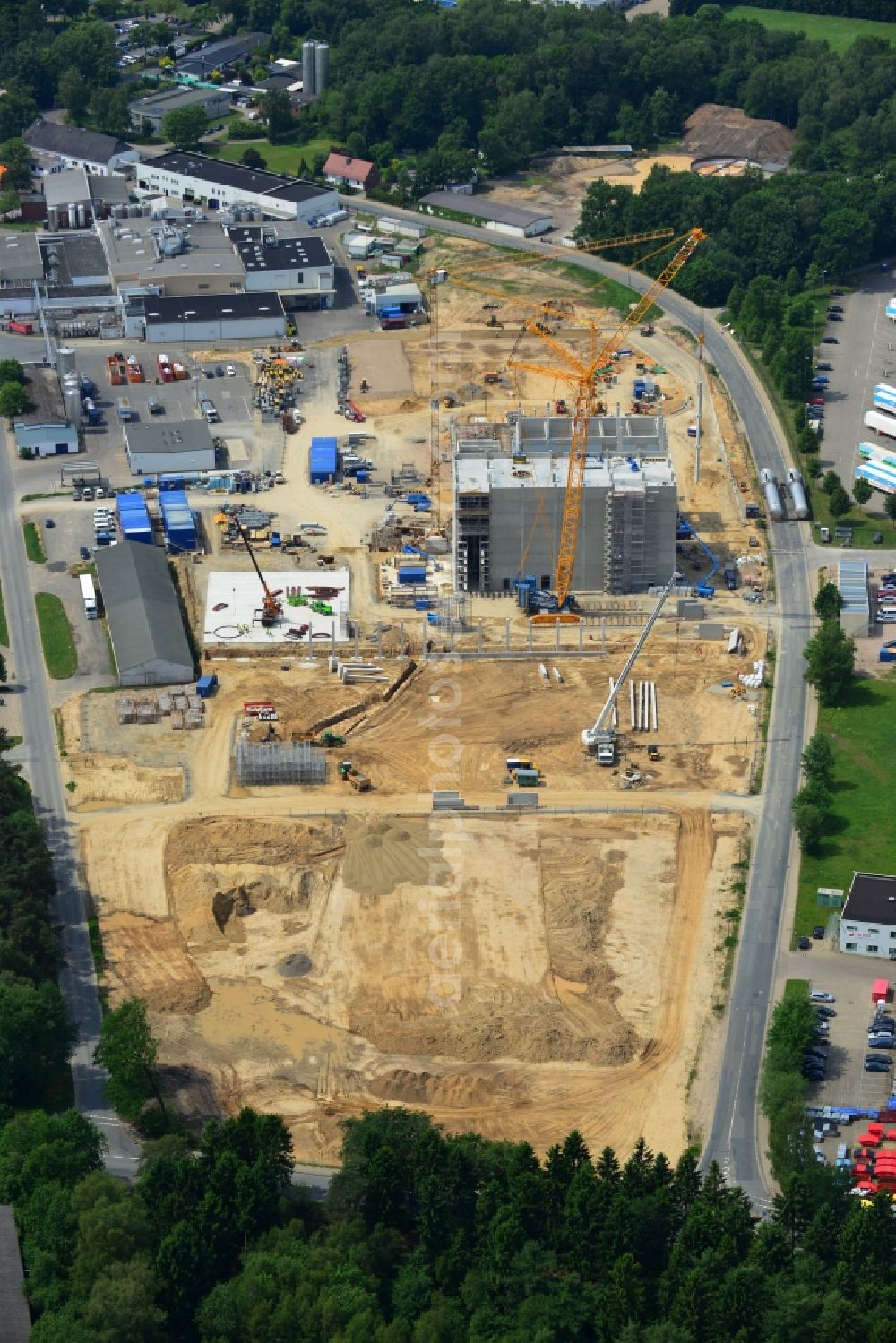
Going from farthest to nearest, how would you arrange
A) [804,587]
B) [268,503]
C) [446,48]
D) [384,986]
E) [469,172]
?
1. [446,48]
2. [469,172]
3. [268,503]
4. [804,587]
5. [384,986]

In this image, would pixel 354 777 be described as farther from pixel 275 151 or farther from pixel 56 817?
pixel 275 151

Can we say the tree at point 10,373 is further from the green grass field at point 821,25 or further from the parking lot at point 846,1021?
the green grass field at point 821,25

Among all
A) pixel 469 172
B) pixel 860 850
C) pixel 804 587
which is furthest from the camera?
pixel 469 172

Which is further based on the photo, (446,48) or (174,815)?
(446,48)

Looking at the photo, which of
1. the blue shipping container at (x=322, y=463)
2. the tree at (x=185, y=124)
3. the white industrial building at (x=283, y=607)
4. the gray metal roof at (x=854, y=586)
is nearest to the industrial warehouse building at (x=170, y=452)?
the blue shipping container at (x=322, y=463)

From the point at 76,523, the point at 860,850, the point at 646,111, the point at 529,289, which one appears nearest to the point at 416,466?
the point at 76,523

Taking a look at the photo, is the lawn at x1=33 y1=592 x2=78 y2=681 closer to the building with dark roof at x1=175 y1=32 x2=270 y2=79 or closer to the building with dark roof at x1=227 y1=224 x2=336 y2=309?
the building with dark roof at x1=227 y1=224 x2=336 y2=309

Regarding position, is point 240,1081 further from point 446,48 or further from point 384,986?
point 446,48
